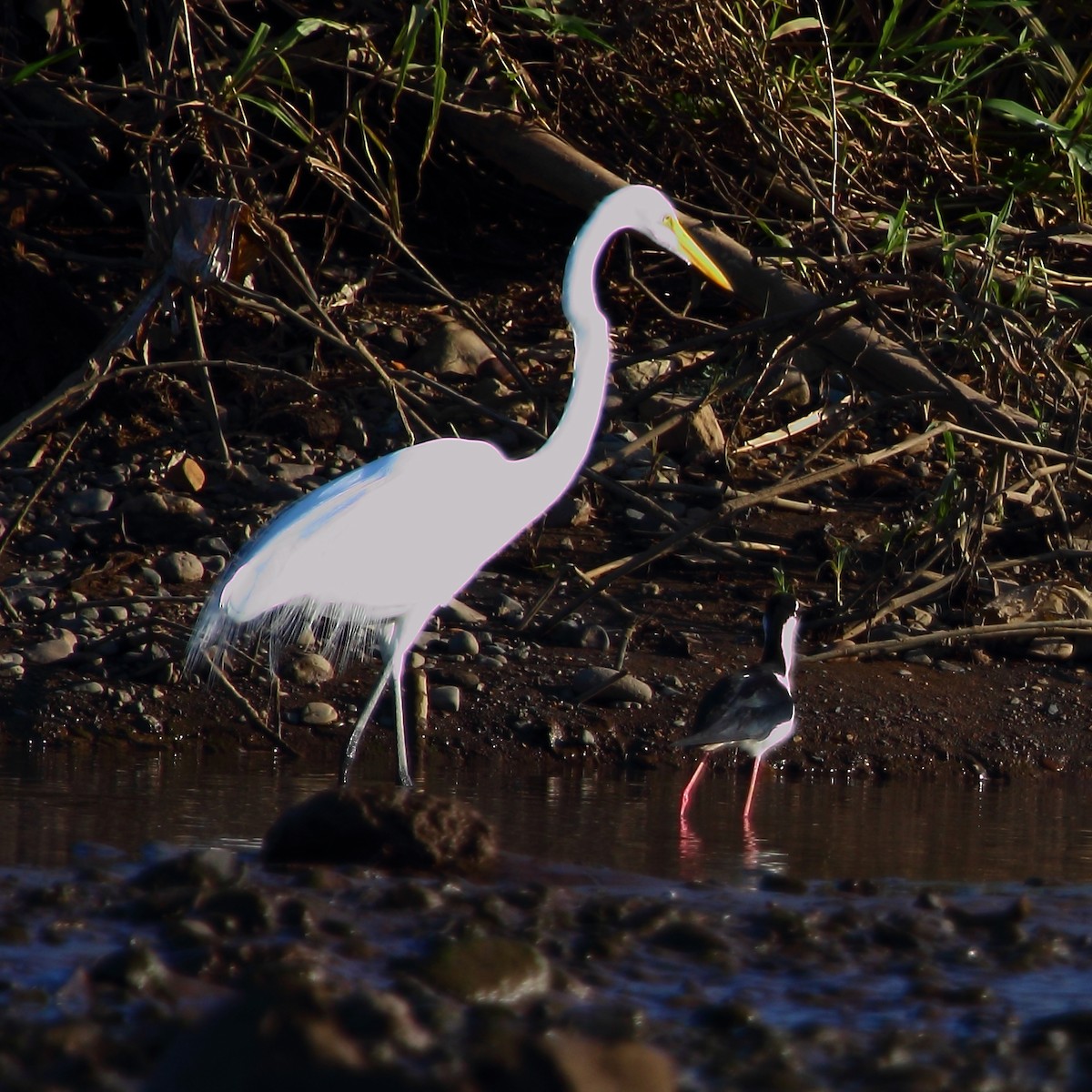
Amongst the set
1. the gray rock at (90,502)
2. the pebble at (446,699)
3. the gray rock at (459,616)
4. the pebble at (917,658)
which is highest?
the gray rock at (90,502)

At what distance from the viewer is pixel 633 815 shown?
18.6ft

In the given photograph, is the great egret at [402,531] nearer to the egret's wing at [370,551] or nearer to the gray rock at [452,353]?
the egret's wing at [370,551]

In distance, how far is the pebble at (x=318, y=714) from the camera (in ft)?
22.5

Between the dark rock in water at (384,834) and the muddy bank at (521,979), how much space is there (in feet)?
0.16

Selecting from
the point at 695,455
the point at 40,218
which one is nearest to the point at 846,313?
the point at 695,455

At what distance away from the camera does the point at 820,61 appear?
8.77 m

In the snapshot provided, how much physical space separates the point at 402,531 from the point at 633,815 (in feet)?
4.11

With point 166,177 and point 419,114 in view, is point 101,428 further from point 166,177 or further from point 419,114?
point 419,114

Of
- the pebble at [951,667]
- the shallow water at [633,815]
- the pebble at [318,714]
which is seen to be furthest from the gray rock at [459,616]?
the pebble at [951,667]

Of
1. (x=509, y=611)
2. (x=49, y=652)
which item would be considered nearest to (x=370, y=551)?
(x=49, y=652)

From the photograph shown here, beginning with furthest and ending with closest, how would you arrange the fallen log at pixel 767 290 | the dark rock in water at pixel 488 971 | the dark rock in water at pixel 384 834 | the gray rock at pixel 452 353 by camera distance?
1. the gray rock at pixel 452 353
2. the fallen log at pixel 767 290
3. the dark rock in water at pixel 384 834
4. the dark rock in water at pixel 488 971

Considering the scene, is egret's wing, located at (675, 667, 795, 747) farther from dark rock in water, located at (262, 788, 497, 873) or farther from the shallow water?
dark rock in water, located at (262, 788, 497, 873)

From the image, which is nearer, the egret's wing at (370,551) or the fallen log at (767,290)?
the egret's wing at (370,551)

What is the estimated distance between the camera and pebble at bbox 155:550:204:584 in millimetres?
7535
